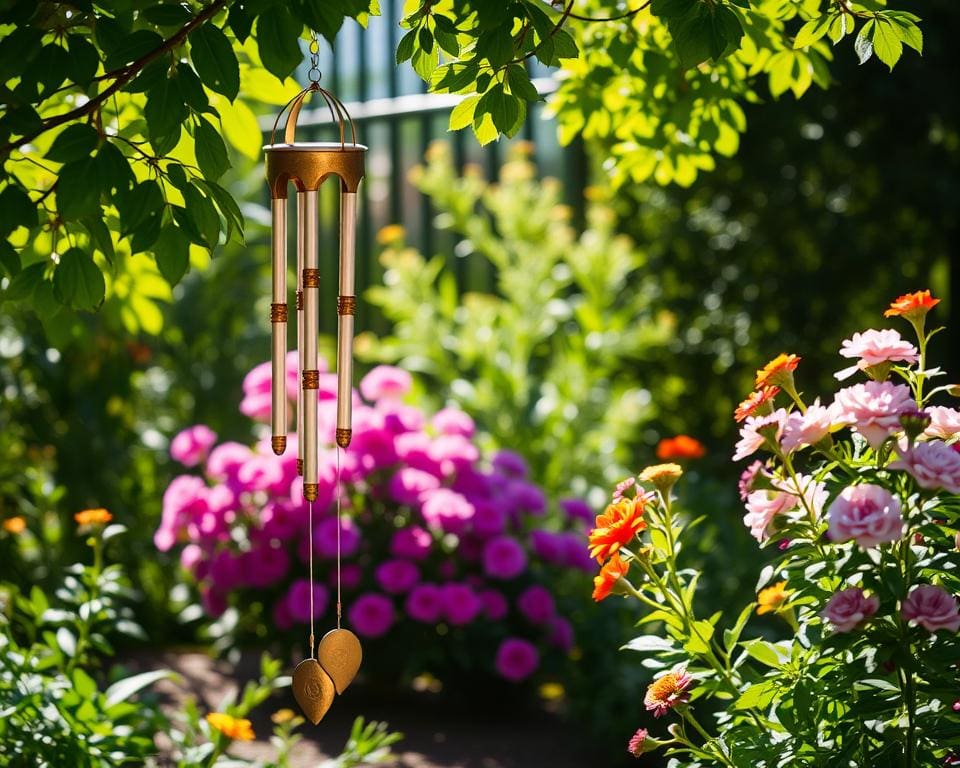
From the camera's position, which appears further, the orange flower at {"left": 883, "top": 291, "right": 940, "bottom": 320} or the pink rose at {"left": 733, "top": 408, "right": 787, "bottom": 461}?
the orange flower at {"left": 883, "top": 291, "right": 940, "bottom": 320}

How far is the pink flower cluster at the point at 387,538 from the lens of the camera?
141 inches

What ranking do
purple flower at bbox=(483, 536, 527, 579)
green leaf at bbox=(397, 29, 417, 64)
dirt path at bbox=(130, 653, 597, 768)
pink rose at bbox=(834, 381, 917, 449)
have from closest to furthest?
1. pink rose at bbox=(834, 381, 917, 449)
2. green leaf at bbox=(397, 29, 417, 64)
3. dirt path at bbox=(130, 653, 597, 768)
4. purple flower at bbox=(483, 536, 527, 579)

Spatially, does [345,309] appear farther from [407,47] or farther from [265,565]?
[265,565]

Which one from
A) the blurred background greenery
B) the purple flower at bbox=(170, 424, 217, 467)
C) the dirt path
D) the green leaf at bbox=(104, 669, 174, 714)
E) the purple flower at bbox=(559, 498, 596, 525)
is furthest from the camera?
the blurred background greenery

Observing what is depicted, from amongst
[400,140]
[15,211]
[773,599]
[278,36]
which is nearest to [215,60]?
[278,36]

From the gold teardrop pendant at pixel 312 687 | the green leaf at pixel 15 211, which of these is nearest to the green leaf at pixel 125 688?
the gold teardrop pendant at pixel 312 687

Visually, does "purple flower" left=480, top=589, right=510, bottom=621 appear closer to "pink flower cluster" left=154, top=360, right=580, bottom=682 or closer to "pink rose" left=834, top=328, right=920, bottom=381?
"pink flower cluster" left=154, top=360, right=580, bottom=682

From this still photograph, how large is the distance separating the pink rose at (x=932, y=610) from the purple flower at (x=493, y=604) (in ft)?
6.34

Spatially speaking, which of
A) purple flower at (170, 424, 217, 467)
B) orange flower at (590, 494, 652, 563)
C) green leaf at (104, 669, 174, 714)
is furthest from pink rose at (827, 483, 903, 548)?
purple flower at (170, 424, 217, 467)

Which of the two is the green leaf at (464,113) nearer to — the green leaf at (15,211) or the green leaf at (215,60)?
the green leaf at (215,60)

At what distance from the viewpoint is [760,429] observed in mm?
1901

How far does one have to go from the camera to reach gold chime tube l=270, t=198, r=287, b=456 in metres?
1.93

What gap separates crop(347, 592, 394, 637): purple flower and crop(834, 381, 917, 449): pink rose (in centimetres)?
195

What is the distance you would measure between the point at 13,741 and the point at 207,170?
1.20 metres
